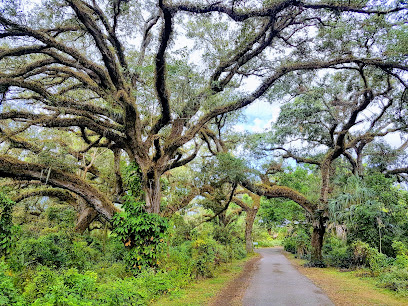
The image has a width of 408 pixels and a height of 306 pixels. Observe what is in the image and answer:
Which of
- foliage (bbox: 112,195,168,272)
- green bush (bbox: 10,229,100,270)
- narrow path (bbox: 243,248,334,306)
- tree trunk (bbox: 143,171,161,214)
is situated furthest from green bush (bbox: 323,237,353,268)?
green bush (bbox: 10,229,100,270)

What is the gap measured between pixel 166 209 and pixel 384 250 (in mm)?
8969

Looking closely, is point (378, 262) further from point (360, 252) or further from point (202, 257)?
point (202, 257)

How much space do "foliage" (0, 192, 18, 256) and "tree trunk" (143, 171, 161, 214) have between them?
3.58 meters

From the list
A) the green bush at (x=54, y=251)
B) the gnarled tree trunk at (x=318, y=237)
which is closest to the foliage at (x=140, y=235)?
the green bush at (x=54, y=251)

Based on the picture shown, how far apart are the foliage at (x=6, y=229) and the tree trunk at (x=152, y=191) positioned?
3581 mm

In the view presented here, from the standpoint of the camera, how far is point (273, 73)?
8430 millimetres

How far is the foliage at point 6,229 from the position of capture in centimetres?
609

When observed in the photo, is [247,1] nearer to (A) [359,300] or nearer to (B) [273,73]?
(B) [273,73]

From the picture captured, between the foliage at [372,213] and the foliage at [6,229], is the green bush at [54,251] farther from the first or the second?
the foliage at [372,213]

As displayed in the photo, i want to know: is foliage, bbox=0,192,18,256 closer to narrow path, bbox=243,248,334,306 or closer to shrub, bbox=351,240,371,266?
narrow path, bbox=243,248,334,306

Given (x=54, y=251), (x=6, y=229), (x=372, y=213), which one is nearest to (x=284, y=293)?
(x=372, y=213)

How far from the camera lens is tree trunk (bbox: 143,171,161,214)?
28.5 ft

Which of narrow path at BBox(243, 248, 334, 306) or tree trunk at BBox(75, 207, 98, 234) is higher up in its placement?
tree trunk at BBox(75, 207, 98, 234)

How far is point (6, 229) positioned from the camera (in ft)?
20.4
